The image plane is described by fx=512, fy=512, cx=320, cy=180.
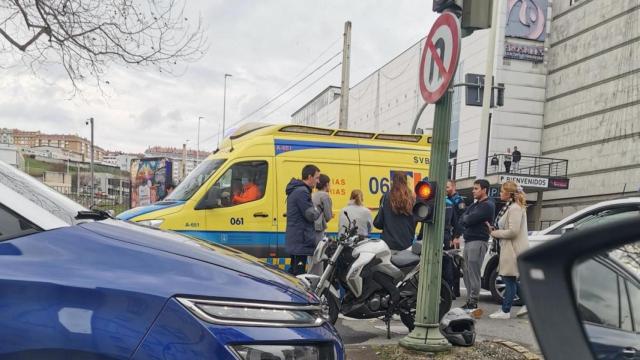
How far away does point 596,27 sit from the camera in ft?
91.2

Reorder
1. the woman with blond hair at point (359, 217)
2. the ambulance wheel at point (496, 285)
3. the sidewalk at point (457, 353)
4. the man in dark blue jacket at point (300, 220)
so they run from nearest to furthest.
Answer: the sidewalk at point (457, 353), the man in dark blue jacket at point (300, 220), the woman with blond hair at point (359, 217), the ambulance wheel at point (496, 285)

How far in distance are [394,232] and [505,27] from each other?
27153mm

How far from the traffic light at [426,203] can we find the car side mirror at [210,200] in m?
3.82

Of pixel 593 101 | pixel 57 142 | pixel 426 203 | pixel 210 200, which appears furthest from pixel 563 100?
pixel 57 142

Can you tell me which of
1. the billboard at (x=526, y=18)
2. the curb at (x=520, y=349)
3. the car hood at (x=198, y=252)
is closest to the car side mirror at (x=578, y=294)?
the car hood at (x=198, y=252)

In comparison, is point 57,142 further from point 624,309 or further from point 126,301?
point 624,309

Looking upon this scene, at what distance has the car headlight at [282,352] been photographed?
1810 mm

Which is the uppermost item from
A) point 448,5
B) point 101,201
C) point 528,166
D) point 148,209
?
point 448,5

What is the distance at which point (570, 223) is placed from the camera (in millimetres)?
6781

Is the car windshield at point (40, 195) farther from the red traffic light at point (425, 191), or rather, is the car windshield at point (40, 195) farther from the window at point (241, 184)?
the window at point (241, 184)

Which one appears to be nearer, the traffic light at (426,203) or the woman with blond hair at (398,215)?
the traffic light at (426,203)

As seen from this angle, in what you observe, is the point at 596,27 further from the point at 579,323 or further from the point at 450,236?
the point at 579,323

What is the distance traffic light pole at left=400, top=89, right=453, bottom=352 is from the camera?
4.44 metres

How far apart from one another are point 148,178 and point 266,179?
1761cm
